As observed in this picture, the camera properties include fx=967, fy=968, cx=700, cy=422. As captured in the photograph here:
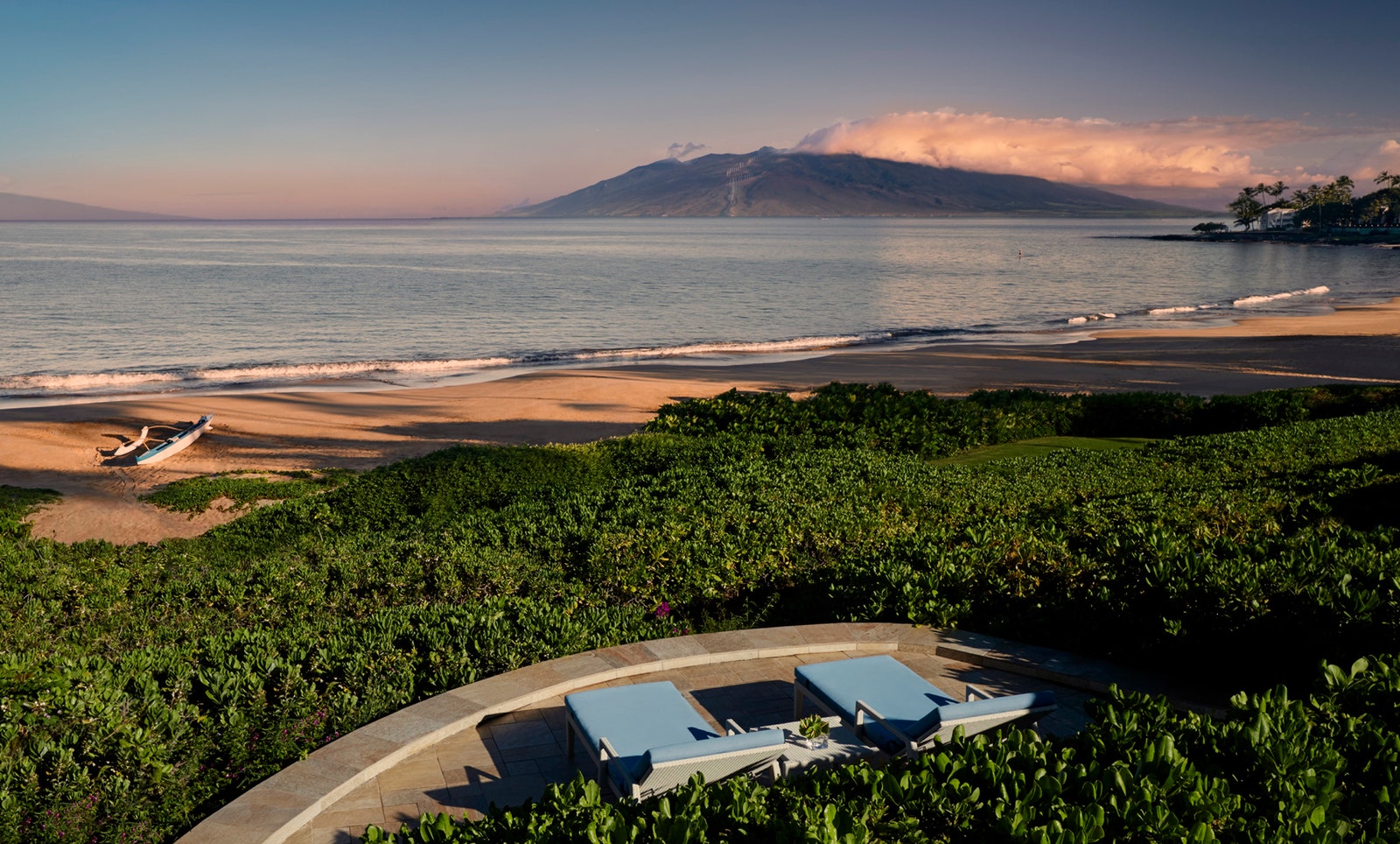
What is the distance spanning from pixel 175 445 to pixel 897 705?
64.5 ft

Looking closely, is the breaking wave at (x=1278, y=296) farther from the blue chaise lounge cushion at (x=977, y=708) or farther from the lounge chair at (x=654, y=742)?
the lounge chair at (x=654, y=742)

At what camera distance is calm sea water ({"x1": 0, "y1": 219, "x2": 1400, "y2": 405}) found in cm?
3828

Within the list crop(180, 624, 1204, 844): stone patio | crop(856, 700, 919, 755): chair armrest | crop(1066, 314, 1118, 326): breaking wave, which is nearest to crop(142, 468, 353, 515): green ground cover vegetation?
crop(180, 624, 1204, 844): stone patio

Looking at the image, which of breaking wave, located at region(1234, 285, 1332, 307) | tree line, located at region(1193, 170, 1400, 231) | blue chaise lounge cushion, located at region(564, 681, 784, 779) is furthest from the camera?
tree line, located at region(1193, 170, 1400, 231)

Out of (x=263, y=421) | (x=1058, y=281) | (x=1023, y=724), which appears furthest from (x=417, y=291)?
(x=1023, y=724)

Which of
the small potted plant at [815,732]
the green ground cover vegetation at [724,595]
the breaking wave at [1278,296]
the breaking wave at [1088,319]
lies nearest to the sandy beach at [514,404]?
the green ground cover vegetation at [724,595]

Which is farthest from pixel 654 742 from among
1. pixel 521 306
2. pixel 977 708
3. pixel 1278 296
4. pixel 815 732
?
pixel 1278 296

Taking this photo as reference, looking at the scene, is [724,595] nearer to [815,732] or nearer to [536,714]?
[536,714]

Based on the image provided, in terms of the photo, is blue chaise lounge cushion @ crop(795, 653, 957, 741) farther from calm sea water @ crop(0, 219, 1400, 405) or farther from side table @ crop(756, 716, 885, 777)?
calm sea water @ crop(0, 219, 1400, 405)

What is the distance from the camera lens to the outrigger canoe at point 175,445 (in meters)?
20.1

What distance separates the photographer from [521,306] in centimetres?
5944

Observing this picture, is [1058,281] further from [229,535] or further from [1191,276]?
[229,535]

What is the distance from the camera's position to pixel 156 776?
4926mm

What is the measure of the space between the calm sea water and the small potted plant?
102 ft
